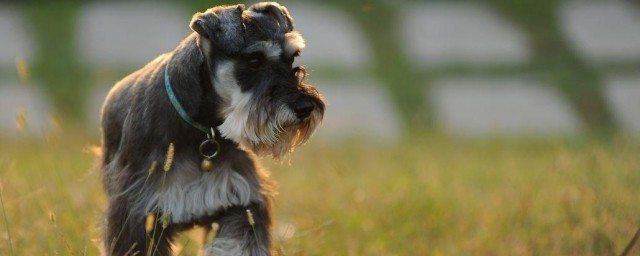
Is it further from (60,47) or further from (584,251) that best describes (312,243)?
(60,47)

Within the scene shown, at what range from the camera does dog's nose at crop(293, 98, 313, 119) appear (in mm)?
4379

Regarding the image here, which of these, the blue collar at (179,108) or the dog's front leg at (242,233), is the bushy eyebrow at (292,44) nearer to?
the blue collar at (179,108)

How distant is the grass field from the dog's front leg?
11 cm

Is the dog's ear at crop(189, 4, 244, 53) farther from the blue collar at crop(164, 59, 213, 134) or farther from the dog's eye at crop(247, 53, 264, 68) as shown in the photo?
the blue collar at crop(164, 59, 213, 134)

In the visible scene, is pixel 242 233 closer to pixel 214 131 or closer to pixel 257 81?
pixel 214 131

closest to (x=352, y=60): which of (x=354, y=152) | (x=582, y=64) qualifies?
(x=582, y=64)

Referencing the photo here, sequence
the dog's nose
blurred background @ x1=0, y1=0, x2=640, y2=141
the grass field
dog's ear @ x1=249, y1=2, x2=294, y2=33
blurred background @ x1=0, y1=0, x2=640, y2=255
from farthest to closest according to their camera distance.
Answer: blurred background @ x1=0, y1=0, x2=640, y2=141
blurred background @ x1=0, y1=0, x2=640, y2=255
the grass field
dog's ear @ x1=249, y1=2, x2=294, y2=33
the dog's nose

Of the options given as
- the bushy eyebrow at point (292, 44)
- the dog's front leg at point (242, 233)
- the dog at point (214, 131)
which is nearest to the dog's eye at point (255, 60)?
the dog at point (214, 131)

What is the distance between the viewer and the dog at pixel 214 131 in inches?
176

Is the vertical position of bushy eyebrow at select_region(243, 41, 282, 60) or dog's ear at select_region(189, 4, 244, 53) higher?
dog's ear at select_region(189, 4, 244, 53)

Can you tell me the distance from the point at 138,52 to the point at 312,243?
36.5 feet

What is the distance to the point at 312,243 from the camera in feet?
18.7

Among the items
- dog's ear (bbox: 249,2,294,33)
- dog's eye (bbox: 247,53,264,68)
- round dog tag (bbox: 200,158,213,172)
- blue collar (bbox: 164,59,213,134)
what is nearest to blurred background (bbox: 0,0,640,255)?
round dog tag (bbox: 200,158,213,172)

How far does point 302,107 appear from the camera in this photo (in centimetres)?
438
